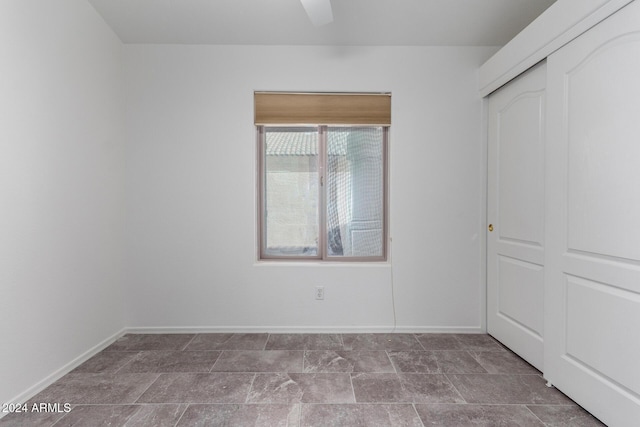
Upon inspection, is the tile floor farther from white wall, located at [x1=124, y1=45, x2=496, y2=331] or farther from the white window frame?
the white window frame

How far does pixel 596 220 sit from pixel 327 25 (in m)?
2.26

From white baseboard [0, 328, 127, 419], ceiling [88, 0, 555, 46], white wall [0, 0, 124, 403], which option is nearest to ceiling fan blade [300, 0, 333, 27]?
ceiling [88, 0, 555, 46]

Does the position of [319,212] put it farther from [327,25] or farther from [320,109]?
[327,25]

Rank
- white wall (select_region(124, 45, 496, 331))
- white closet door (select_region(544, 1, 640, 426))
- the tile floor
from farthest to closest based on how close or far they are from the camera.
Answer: white wall (select_region(124, 45, 496, 331)), the tile floor, white closet door (select_region(544, 1, 640, 426))

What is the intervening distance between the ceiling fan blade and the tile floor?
2308mm

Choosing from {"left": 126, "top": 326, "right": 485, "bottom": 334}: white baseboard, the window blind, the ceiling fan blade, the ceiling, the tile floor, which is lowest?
the tile floor

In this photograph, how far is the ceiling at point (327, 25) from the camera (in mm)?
2305

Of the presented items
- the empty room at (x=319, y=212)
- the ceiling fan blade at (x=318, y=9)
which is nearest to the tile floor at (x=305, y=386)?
the empty room at (x=319, y=212)

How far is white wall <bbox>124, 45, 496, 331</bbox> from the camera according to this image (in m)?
2.66

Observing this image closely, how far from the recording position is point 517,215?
7.37ft

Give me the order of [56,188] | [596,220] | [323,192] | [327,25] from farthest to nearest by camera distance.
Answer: [323,192] < [327,25] < [56,188] < [596,220]

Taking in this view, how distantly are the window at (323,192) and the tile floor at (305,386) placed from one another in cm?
81

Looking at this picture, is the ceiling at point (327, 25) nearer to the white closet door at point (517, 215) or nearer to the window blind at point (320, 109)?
the window blind at point (320, 109)

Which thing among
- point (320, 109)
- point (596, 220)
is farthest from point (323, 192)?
point (596, 220)
